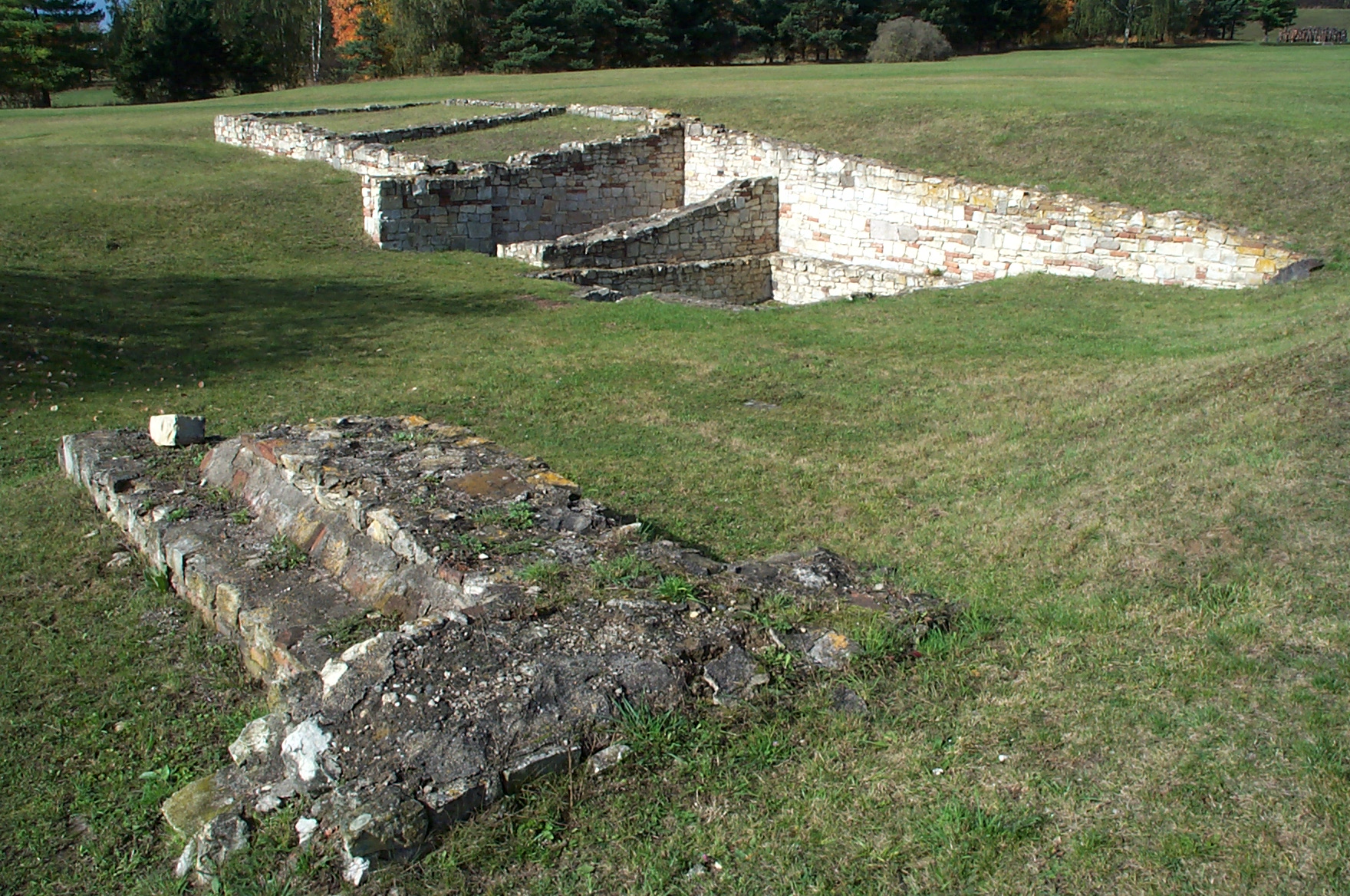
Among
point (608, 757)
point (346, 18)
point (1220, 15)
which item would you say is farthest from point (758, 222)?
point (346, 18)

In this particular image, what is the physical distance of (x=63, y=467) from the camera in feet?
25.9

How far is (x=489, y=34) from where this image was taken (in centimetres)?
4972

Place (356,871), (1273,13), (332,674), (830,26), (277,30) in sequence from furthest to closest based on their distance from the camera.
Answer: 1. (1273,13)
2. (277,30)
3. (830,26)
4. (332,674)
5. (356,871)

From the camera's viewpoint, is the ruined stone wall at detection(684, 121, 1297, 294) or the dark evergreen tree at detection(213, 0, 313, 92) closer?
the ruined stone wall at detection(684, 121, 1297, 294)

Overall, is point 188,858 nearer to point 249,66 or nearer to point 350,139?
point 350,139

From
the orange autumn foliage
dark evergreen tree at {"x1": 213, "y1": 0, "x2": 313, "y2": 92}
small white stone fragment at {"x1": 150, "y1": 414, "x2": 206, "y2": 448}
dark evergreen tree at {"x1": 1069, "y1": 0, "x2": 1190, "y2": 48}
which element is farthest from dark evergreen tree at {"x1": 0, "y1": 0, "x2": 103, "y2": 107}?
dark evergreen tree at {"x1": 1069, "y1": 0, "x2": 1190, "y2": 48}

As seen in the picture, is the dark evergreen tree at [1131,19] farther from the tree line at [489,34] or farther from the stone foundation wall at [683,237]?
the stone foundation wall at [683,237]

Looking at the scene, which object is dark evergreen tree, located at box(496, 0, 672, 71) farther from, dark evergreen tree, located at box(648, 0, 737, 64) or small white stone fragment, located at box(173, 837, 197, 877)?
small white stone fragment, located at box(173, 837, 197, 877)

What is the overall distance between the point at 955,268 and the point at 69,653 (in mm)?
14717

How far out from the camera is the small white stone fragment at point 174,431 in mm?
7465

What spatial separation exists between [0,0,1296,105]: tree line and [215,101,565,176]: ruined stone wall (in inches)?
846

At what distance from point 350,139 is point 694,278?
353 inches

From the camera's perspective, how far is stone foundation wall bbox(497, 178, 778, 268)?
57.9 ft

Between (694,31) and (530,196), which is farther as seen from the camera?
(694,31)
